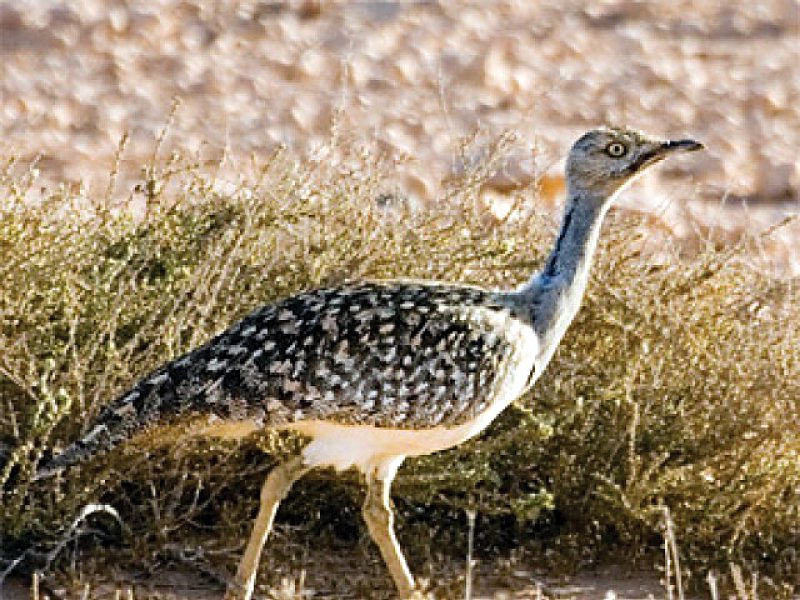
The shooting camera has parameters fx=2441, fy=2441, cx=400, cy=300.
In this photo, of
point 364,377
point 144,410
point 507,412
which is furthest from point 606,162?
point 144,410

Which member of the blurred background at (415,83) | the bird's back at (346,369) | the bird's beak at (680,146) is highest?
the blurred background at (415,83)

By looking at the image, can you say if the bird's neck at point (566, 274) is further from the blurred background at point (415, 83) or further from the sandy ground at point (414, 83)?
the blurred background at point (415, 83)

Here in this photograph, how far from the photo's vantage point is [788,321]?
675 centimetres

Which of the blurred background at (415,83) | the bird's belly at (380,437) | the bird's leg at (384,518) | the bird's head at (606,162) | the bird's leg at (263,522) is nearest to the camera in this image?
the bird's belly at (380,437)

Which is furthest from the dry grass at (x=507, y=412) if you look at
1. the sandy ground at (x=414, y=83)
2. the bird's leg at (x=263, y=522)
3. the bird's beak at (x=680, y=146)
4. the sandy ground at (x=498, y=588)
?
the sandy ground at (x=414, y=83)

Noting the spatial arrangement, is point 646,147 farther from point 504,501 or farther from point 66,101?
point 66,101

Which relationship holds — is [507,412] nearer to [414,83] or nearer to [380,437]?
[380,437]

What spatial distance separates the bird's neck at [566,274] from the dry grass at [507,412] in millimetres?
414

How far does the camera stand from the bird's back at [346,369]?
579cm

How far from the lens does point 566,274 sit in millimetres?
6172

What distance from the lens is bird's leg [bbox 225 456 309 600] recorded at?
19.9ft

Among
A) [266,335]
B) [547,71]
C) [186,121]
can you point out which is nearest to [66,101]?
[186,121]

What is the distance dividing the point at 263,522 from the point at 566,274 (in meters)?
0.98

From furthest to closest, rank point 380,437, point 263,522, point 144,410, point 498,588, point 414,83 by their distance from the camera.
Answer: point 414,83
point 498,588
point 263,522
point 380,437
point 144,410
